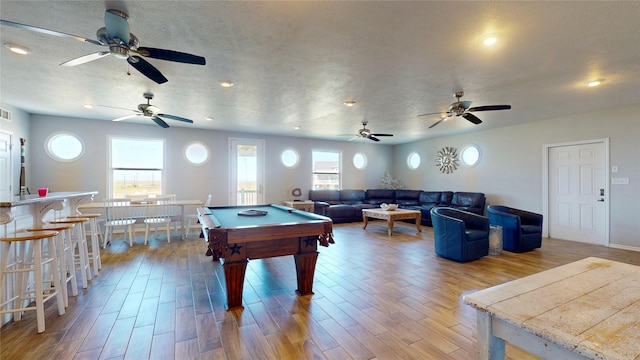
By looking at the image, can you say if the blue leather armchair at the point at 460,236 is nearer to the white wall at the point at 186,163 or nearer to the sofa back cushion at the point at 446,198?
the sofa back cushion at the point at 446,198

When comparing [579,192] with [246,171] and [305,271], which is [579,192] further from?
[246,171]

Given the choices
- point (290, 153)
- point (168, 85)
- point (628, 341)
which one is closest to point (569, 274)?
point (628, 341)

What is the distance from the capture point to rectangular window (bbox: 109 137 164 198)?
6.18 meters

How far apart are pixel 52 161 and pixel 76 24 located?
4.94 m

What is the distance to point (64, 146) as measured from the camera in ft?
18.9

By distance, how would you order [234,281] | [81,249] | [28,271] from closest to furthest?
[28,271] < [234,281] < [81,249]

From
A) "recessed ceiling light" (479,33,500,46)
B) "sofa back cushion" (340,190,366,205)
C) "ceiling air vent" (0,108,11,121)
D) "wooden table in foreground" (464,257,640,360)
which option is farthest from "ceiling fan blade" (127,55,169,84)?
"sofa back cushion" (340,190,366,205)

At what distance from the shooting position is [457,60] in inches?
116

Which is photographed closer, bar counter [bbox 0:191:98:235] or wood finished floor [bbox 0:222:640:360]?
wood finished floor [bbox 0:222:640:360]

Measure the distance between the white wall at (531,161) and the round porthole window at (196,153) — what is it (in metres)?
6.41

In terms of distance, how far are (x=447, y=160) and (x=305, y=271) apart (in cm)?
649

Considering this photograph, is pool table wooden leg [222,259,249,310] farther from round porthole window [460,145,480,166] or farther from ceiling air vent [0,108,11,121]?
round porthole window [460,145,480,166]

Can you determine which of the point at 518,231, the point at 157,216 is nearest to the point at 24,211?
the point at 157,216

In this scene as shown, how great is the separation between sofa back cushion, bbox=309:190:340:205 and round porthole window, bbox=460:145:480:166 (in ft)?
12.2
